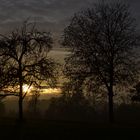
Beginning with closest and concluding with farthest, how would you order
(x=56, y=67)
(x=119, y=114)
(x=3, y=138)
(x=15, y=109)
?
(x=3, y=138)
(x=56, y=67)
(x=119, y=114)
(x=15, y=109)

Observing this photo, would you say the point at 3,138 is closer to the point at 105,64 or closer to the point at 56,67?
→ the point at 56,67

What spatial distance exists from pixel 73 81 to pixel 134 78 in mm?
7017

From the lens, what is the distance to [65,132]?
35062 millimetres

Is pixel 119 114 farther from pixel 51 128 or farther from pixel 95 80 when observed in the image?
pixel 51 128

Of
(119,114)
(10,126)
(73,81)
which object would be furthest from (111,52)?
(119,114)

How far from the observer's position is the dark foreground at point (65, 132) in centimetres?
3394

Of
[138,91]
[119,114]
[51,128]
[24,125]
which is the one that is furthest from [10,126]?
[119,114]

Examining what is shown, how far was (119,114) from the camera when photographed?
108 meters

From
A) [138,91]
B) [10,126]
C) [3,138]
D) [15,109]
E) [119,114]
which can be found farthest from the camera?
[15,109]

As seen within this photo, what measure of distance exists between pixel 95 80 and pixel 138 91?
1161 cm

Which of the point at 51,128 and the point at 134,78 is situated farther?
the point at 134,78

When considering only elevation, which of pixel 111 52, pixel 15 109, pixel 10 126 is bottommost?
pixel 15 109

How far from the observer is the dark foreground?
33938 mm

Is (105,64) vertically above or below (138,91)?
above
